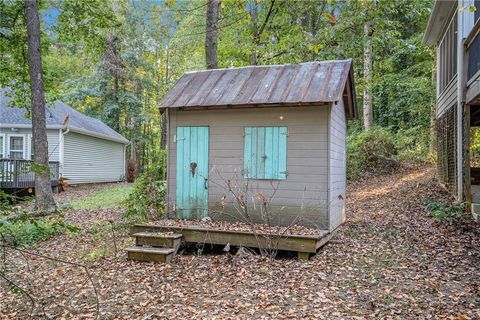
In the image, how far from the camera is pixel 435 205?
8.64 metres

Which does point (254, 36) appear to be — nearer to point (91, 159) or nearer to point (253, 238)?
point (253, 238)

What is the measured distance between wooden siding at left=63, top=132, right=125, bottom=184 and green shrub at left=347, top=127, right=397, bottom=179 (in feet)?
41.3

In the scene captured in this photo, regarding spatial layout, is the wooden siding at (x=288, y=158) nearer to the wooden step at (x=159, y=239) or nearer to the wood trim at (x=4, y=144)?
the wooden step at (x=159, y=239)

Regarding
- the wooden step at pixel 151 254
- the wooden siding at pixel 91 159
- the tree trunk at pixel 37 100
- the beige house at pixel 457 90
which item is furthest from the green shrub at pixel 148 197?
the wooden siding at pixel 91 159

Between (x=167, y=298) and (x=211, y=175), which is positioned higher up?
(x=211, y=175)

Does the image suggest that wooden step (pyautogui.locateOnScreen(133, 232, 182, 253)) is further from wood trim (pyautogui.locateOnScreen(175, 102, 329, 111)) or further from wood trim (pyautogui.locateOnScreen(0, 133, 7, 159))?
wood trim (pyautogui.locateOnScreen(0, 133, 7, 159))

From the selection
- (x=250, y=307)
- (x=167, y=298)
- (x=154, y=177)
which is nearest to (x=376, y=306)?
(x=250, y=307)

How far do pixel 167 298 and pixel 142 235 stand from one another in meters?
2.00

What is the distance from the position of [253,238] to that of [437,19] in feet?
29.3

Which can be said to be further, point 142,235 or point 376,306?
point 142,235

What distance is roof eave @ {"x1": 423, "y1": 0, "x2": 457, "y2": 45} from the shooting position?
994 centimetres

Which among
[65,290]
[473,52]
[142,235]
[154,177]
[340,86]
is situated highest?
[473,52]

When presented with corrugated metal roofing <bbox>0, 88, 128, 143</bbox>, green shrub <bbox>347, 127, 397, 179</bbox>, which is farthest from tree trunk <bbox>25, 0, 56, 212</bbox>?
green shrub <bbox>347, 127, 397, 179</bbox>

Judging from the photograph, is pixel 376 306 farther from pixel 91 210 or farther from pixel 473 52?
pixel 91 210
